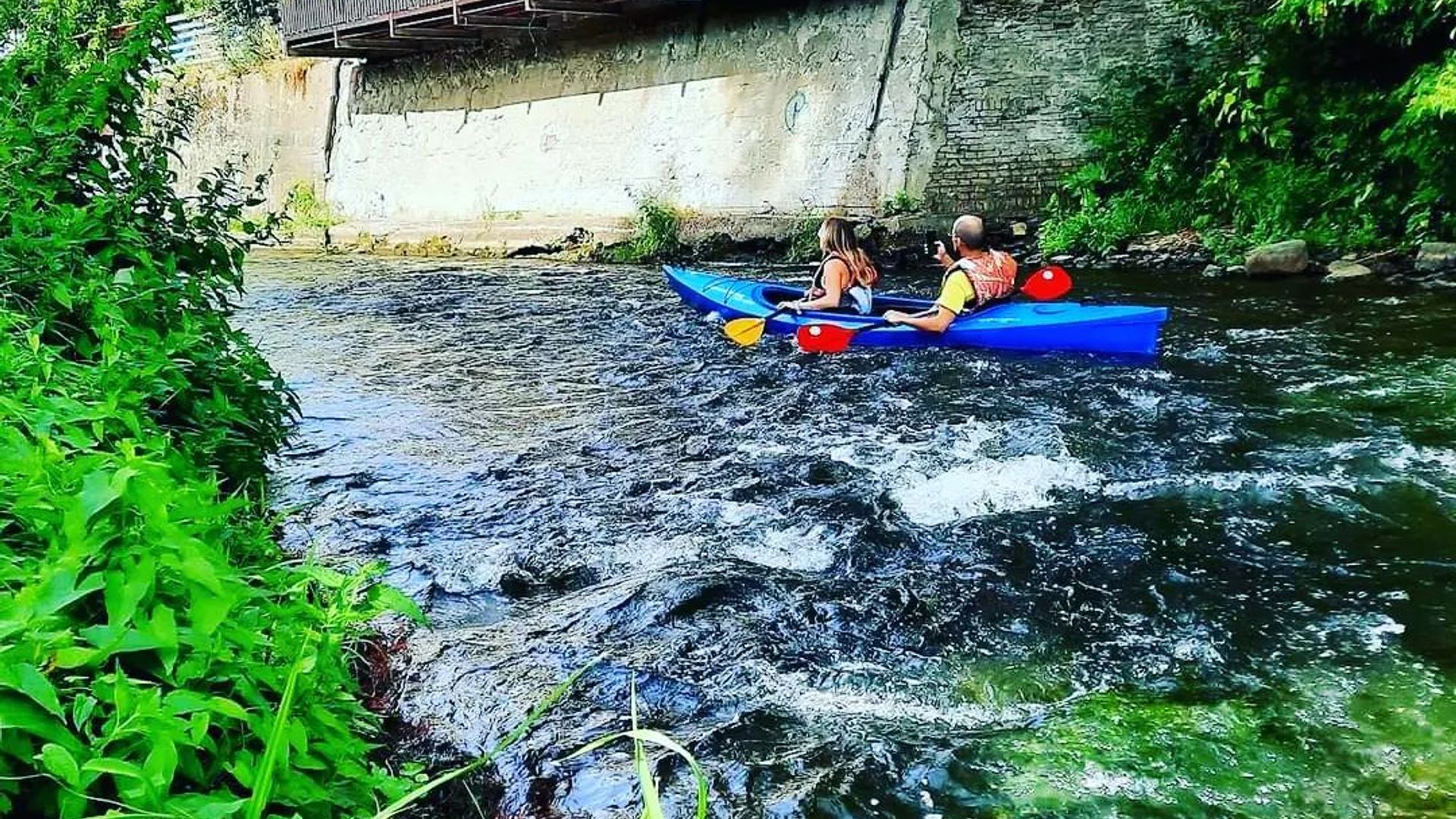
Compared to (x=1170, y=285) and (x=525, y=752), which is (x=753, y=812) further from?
(x=1170, y=285)

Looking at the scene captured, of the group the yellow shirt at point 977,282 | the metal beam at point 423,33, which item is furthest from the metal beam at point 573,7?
the yellow shirt at point 977,282

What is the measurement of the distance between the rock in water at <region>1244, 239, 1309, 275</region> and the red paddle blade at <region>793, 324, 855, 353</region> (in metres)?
4.24

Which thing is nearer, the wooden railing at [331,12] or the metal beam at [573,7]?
the metal beam at [573,7]

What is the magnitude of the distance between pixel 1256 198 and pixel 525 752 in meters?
9.91

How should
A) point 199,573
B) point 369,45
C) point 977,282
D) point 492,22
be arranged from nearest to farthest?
1. point 199,573
2. point 977,282
3. point 492,22
4. point 369,45

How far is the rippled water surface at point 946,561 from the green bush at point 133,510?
90 centimetres

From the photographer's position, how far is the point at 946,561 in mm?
4258

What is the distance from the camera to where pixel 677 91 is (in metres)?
14.4

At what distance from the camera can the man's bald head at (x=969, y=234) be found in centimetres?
780

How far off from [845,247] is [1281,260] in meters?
4.20

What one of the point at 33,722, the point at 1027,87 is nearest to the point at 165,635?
the point at 33,722

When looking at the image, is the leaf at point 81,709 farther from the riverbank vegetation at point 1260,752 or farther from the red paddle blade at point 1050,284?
the red paddle blade at point 1050,284

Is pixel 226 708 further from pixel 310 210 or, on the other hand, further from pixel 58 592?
pixel 310 210

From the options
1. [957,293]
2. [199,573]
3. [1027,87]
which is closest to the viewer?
[199,573]
